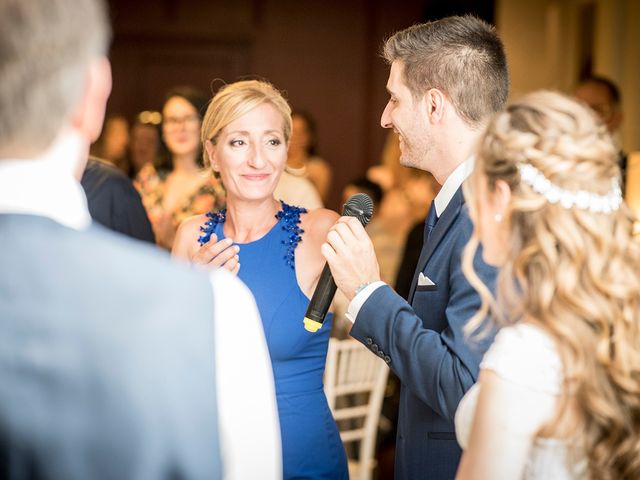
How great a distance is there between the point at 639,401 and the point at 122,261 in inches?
31.2

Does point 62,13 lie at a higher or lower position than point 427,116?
higher

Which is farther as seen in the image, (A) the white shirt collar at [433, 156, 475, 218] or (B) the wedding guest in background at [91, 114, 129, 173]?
(B) the wedding guest in background at [91, 114, 129, 173]

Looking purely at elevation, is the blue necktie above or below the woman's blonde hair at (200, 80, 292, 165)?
below

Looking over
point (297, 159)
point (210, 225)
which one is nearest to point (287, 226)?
point (210, 225)

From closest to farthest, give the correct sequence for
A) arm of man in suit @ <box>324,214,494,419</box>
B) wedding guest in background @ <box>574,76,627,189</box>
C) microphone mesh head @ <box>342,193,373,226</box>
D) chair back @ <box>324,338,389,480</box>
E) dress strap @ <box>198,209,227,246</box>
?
arm of man in suit @ <box>324,214,494,419</box> → microphone mesh head @ <box>342,193,373,226</box> → dress strap @ <box>198,209,227,246</box> → chair back @ <box>324,338,389,480</box> → wedding guest in background @ <box>574,76,627,189</box>

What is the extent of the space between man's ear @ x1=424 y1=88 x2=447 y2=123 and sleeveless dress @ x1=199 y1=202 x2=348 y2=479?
2.10 feet

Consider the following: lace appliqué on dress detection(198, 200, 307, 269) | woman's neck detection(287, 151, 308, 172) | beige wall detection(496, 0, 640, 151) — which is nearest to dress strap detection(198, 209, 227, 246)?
lace appliqué on dress detection(198, 200, 307, 269)

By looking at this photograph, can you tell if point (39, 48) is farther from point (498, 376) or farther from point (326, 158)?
point (326, 158)

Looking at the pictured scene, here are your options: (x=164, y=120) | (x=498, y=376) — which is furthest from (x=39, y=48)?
(x=164, y=120)

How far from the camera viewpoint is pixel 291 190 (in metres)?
4.55

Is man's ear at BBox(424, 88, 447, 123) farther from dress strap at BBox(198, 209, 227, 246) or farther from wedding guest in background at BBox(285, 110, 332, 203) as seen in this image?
wedding guest in background at BBox(285, 110, 332, 203)

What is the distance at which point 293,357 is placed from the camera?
2463 millimetres

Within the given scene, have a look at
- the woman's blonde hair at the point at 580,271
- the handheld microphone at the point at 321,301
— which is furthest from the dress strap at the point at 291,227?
the woman's blonde hair at the point at 580,271

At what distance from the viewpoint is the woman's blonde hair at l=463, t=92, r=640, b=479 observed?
133cm
